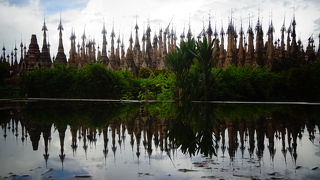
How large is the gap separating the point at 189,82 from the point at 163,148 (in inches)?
538

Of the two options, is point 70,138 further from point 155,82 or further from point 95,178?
point 155,82

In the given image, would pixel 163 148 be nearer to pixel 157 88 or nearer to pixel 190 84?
pixel 190 84

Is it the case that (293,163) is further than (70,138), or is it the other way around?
(70,138)

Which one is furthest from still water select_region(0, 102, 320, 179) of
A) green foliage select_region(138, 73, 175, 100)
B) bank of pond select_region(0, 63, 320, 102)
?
green foliage select_region(138, 73, 175, 100)

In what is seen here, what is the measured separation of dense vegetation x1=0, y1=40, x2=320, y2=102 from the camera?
22.0 m

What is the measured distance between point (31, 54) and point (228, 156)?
59293mm

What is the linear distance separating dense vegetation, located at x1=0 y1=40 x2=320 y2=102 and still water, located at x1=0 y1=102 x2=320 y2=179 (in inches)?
330

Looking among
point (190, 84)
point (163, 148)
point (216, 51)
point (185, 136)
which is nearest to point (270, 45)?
point (216, 51)

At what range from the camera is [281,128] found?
11.5 meters

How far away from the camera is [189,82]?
22.2 m

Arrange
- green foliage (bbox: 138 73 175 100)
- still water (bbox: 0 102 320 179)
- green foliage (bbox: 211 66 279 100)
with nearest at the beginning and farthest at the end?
1. still water (bbox: 0 102 320 179)
2. green foliage (bbox: 211 66 279 100)
3. green foliage (bbox: 138 73 175 100)

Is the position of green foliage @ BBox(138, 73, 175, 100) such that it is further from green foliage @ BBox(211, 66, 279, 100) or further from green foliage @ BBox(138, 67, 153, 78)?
green foliage @ BBox(138, 67, 153, 78)

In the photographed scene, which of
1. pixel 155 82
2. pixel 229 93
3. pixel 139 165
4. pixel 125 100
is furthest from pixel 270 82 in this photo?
pixel 139 165

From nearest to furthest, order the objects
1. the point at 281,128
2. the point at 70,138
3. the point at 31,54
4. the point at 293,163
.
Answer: the point at 293,163
the point at 70,138
the point at 281,128
the point at 31,54
